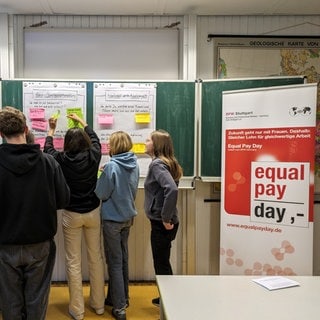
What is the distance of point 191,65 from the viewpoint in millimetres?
3617

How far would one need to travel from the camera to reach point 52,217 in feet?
7.04

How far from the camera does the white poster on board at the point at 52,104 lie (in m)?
3.45

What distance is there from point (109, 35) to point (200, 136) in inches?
53.7

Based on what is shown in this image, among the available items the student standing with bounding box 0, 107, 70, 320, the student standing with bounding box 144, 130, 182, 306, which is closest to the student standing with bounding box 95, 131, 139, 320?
the student standing with bounding box 144, 130, 182, 306

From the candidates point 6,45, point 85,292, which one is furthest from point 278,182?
point 6,45

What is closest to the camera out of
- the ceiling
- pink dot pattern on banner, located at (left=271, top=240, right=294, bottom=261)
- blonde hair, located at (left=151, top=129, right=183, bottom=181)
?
blonde hair, located at (left=151, top=129, right=183, bottom=181)

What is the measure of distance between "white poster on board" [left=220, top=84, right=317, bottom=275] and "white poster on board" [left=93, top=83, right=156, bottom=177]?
28.2 inches

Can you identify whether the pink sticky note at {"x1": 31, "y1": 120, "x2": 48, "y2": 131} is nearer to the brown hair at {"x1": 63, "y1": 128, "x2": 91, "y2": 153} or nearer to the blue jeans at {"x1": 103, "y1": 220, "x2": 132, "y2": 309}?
the brown hair at {"x1": 63, "y1": 128, "x2": 91, "y2": 153}

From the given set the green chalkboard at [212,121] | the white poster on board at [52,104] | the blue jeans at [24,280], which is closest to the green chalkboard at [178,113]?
the green chalkboard at [212,121]

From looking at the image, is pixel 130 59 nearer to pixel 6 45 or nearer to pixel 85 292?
pixel 6 45

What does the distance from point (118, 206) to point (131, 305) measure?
0.99 meters

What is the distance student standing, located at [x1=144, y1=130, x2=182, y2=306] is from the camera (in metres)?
2.78

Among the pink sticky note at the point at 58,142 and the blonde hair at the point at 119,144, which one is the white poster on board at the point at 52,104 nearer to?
the pink sticky note at the point at 58,142

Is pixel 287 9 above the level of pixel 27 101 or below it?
above
